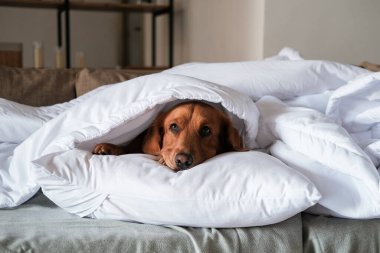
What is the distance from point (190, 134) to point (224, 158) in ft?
0.71

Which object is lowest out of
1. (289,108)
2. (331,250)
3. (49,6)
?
(331,250)

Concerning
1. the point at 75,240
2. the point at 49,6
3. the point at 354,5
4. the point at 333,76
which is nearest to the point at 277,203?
the point at 75,240

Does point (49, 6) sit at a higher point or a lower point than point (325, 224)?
higher

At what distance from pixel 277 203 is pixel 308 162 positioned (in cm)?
20

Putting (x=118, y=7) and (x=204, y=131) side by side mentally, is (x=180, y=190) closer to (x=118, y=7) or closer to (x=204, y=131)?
(x=204, y=131)

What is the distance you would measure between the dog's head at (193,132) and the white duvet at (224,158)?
4 cm

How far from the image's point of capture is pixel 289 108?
1.45 m

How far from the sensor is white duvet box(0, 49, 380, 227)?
1071 millimetres

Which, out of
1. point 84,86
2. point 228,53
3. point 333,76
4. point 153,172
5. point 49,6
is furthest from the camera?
point 49,6

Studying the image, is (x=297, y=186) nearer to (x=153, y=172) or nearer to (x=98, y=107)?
(x=153, y=172)

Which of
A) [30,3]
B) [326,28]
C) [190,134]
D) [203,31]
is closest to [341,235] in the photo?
[190,134]

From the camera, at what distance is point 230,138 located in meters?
1.42

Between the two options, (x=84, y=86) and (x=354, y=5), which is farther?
(x=354, y=5)

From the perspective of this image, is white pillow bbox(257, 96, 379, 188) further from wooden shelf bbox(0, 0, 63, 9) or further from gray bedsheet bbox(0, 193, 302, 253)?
wooden shelf bbox(0, 0, 63, 9)
